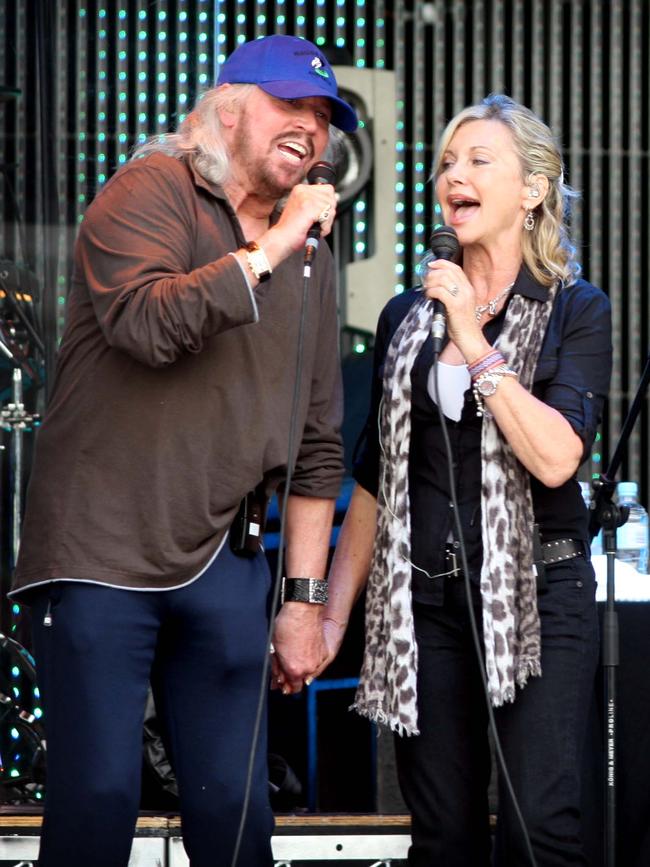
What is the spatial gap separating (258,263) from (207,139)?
17.9 inches

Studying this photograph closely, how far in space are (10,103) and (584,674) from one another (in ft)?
10.2

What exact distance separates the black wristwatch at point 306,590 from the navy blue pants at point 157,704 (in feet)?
0.65

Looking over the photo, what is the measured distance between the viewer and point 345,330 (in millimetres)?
5750

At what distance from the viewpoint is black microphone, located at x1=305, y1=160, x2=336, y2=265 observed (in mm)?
2824

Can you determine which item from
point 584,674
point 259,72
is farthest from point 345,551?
point 259,72

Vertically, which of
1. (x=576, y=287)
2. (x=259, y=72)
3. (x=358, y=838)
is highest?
(x=259, y=72)

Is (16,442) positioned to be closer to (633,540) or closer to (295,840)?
(295,840)

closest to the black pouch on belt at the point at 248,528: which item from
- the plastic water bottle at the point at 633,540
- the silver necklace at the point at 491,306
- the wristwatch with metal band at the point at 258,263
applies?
the wristwatch with metal band at the point at 258,263

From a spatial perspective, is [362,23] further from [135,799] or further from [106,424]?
[135,799]

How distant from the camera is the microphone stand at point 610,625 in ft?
11.2

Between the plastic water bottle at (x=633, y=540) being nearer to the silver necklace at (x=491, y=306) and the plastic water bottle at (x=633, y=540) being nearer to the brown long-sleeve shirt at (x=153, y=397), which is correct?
the silver necklace at (x=491, y=306)

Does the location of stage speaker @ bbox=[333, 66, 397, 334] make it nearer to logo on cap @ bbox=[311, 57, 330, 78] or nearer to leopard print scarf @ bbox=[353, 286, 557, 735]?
leopard print scarf @ bbox=[353, 286, 557, 735]

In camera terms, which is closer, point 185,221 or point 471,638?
point 185,221

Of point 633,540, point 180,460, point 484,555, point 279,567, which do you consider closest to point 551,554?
point 484,555
